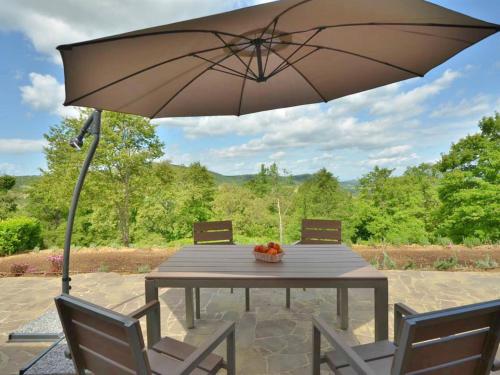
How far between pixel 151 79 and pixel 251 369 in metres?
2.21

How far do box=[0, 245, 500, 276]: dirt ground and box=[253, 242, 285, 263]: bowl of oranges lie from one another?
2864 millimetres

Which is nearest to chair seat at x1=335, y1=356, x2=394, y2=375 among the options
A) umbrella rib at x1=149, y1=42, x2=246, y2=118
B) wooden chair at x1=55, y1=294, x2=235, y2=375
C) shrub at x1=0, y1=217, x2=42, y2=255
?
wooden chair at x1=55, y1=294, x2=235, y2=375

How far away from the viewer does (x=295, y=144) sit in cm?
1753

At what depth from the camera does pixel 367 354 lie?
5.41ft

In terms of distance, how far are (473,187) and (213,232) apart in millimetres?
11670

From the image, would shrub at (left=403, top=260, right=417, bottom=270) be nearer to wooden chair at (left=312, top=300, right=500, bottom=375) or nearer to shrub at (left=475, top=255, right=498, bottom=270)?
shrub at (left=475, top=255, right=498, bottom=270)

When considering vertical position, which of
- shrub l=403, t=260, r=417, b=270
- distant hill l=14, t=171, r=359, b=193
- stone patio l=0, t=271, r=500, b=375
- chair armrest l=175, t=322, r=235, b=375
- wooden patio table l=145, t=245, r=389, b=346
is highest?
distant hill l=14, t=171, r=359, b=193

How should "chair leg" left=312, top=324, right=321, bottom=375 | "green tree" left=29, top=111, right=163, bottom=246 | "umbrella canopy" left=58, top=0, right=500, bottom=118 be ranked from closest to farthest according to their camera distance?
"umbrella canopy" left=58, top=0, right=500, bottom=118 → "chair leg" left=312, top=324, right=321, bottom=375 → "green tree" left=29, top=111, right=163, bottom=246

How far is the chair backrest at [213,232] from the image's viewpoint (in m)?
3.46

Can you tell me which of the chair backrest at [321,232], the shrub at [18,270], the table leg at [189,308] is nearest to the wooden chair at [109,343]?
the table leg at [189,308]

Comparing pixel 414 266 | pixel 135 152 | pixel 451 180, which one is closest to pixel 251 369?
pixel 414 266

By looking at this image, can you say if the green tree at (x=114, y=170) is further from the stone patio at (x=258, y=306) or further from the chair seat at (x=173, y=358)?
the chair seat at (x=173, y=358)

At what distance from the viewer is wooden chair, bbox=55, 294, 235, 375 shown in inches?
45.3

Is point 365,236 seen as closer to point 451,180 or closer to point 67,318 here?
point 451,180
